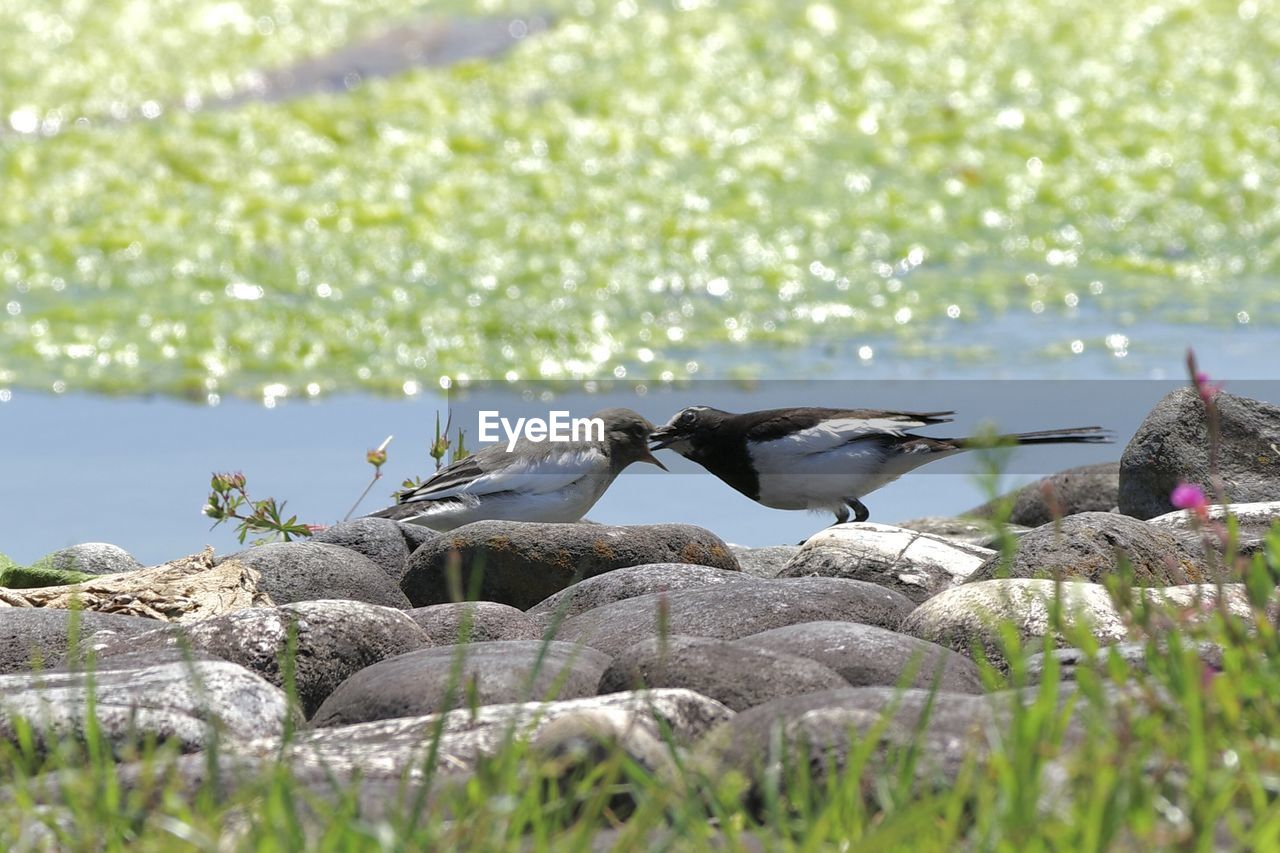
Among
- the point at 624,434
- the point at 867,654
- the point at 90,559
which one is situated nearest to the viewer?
the point at 867,654

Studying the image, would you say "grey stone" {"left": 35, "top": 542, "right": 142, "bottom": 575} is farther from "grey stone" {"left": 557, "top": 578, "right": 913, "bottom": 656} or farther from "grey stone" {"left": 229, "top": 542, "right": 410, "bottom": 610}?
"grey stone" {"left": 557, "top": 578, "right": 913, "bottom": 656}

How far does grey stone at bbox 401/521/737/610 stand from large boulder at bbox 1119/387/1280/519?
155 centimetres

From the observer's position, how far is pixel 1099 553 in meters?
3.82

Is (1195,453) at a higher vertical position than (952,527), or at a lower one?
higher

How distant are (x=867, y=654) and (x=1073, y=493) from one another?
3217 mm

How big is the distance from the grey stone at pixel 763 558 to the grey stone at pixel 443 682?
2242mm

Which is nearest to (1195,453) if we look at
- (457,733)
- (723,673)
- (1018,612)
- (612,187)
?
(1018,612)

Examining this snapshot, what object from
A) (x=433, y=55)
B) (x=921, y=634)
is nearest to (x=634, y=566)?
(x=921, y=634)

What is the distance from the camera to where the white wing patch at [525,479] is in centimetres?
541

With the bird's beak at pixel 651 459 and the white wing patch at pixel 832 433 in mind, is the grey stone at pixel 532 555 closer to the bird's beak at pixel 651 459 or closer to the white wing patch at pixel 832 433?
the white wing patch at pixel 832 433

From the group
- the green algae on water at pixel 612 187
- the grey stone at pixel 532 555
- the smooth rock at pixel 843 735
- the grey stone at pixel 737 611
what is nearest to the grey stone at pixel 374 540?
the grey stone at pixel 532 555

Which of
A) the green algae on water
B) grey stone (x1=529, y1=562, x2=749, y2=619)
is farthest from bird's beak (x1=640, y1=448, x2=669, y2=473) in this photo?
the green algae on water

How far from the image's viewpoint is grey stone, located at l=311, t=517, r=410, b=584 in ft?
16.3

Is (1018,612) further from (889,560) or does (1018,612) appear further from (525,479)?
(525,479)
